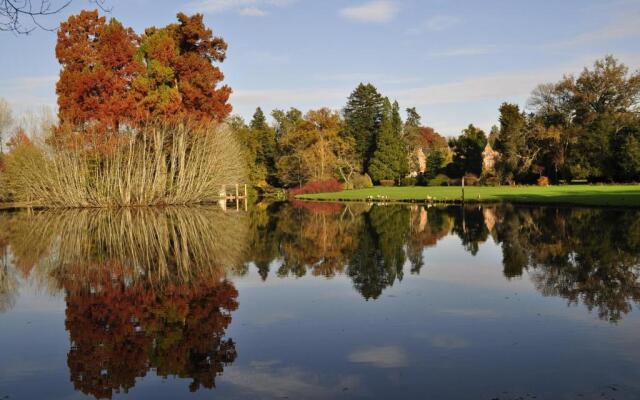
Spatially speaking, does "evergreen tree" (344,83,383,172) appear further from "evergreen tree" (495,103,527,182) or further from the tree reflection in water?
the tree reflection in water

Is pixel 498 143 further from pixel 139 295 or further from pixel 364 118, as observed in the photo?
pixel 139 295

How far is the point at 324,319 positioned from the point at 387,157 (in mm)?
63684

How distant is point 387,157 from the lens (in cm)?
7219

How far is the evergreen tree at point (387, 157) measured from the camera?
72.1 metres

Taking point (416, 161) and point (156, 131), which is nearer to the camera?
point (156, 131)

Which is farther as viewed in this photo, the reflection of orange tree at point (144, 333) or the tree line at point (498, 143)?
the tree line at point (498, 143)

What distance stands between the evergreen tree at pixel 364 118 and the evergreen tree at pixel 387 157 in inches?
185

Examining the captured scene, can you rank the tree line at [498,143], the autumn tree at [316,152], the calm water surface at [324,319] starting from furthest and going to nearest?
the autumn tree at [316,152] < the tree line at [498,143] < the calm water surface at [324,319]

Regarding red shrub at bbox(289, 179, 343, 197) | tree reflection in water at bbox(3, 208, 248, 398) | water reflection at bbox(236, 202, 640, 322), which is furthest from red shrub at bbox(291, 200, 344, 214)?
red shrub at bbox(289, 179, 343, 197)

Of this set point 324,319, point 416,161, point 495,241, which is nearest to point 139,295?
point 324,319

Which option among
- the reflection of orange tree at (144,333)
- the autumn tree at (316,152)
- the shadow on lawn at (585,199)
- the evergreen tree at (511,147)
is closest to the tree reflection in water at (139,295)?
the reflection of orange tree at (144,333)

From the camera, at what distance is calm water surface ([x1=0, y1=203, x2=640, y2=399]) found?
6645mm

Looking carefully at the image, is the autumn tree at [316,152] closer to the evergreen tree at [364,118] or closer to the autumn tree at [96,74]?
the evergreen tree at [364,118]

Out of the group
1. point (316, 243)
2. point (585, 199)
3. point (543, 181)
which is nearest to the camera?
point (316, 243)
